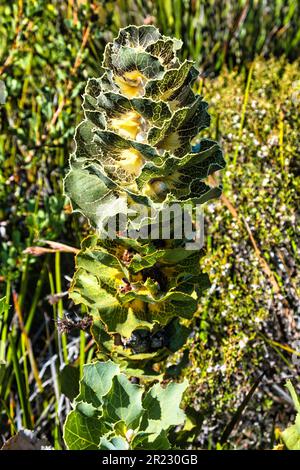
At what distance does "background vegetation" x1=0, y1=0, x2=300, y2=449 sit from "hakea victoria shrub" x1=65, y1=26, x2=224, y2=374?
→ 25 cm

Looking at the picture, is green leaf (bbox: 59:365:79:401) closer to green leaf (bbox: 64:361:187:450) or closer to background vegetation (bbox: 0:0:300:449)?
background vegetation (bbox: 0:0:300:449)

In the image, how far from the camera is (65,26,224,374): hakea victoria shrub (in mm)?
814

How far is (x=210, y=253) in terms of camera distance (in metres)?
1.48

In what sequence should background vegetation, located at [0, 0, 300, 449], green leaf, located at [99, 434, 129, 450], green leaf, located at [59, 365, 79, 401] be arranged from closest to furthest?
green leaf, located at [99, 434, 129, 450], green leaf, located at [59, 365, 79, 401], background vegetation, located at [0, 0, 300, 449]

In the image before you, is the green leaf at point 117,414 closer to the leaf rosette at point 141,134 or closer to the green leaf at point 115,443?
the green leaf at point 115,443

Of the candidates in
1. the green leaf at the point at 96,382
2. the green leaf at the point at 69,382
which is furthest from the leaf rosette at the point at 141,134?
the green leaf at the point at 69,382

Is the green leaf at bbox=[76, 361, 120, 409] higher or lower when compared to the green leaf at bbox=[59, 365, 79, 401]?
higher

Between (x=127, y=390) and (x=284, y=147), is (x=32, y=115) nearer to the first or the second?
(x=284, y=147)

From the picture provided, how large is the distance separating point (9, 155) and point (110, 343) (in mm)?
975

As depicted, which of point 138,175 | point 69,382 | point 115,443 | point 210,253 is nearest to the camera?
point 115,443

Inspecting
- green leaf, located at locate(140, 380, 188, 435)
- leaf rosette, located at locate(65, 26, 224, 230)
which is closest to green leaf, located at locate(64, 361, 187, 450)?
green leaf, located at locate(140, 380, 188, 435)

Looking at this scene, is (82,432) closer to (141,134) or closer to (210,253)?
(141,134)

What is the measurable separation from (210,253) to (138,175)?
0.65 m

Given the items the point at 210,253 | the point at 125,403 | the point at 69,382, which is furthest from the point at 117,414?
the point at 210,253
